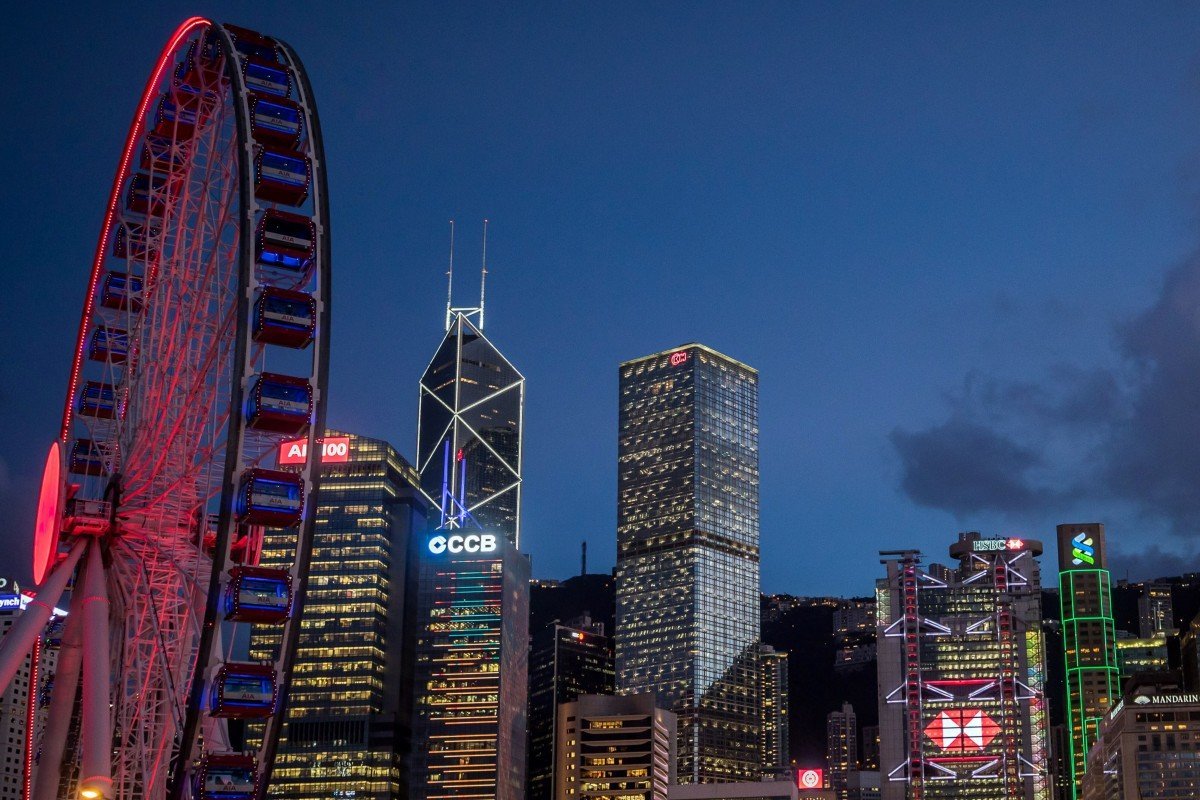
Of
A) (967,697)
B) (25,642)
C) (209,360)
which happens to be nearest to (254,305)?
(209,360)

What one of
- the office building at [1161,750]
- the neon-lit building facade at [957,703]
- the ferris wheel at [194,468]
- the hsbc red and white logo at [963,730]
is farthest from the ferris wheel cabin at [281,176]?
the office building at [1161,750]

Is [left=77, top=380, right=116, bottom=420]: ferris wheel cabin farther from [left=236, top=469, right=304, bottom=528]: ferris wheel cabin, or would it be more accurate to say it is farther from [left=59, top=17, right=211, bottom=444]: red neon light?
A: [left=236, top=469, right=304, bottom=528]: ferris wheel cabin

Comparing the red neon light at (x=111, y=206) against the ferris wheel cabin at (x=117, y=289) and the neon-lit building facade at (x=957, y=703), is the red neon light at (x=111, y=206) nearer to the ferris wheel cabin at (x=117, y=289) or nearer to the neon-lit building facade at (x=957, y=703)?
the ferris wheel cabin at (x=117, y=289)

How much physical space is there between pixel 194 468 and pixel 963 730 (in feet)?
248

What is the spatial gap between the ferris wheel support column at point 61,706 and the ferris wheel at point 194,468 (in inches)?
2.6

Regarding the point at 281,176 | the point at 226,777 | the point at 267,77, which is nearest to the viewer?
the point at 226,777

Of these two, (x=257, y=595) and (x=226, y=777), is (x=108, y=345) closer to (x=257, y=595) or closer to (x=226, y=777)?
(x=257, y=595)

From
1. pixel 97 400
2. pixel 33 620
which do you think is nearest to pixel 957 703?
pixel 97 400

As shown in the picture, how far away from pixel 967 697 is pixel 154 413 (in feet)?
230

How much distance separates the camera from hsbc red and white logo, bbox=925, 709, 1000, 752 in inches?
4461

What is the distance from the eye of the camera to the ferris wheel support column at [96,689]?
153ft

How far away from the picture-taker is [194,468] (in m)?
51.4

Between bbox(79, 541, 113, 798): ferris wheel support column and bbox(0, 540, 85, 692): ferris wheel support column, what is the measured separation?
21.9 inches

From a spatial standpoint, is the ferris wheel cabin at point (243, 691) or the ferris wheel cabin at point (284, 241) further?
the ferris wheel cabin at point (284, 241)
